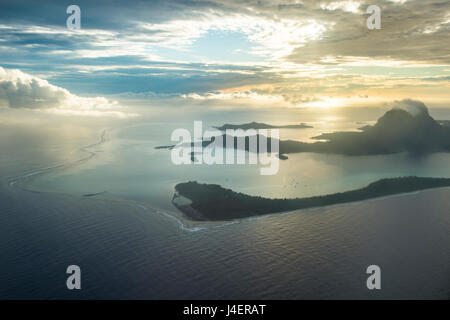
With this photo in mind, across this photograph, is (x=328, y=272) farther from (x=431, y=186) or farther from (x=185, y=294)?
(x=431, y=186)

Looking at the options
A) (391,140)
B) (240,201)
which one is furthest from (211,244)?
(391,140)

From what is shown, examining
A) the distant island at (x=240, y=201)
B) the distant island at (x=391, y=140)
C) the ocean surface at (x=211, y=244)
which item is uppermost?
the distant island at (x=391, y=140)

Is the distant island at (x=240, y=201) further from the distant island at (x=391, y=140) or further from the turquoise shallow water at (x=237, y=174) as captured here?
the distant island at (x=391, y=140)

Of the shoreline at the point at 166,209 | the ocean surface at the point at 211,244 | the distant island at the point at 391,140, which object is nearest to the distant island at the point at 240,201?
the shoreline at the point at 166,209

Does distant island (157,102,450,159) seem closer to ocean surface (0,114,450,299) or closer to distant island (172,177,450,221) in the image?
ocean surface (0,114,450,299)

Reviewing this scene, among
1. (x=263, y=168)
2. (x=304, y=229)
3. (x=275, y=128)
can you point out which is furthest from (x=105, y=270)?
(x=275, y=128)

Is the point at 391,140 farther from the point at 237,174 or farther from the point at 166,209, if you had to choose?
the point at 166,209

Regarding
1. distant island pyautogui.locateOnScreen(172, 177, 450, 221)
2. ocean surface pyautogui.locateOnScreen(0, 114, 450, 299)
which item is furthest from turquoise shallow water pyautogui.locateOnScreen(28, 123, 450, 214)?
distant island pyautogui.locateOnScreen(172, 177, 450, 221)
